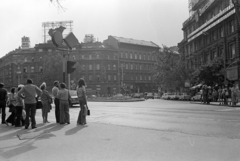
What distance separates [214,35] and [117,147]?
47.2 m

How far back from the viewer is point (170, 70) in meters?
55.3

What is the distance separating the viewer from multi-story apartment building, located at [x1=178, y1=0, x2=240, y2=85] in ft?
133

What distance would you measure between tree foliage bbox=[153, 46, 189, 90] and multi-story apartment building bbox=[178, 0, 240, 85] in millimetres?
4016

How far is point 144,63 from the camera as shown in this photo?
301 feet

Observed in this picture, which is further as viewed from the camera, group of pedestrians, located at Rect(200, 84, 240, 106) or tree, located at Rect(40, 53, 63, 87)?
tree, located at Rect(40, 53, 63, 87)

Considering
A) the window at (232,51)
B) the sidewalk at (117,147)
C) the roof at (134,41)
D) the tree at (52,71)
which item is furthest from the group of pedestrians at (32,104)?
the roof at (134,41)

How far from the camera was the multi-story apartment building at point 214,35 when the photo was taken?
133 ft

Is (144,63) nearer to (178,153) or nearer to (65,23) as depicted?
(65,23)

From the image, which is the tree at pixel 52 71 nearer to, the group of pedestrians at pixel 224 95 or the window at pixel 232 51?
the window at pixel 232 51

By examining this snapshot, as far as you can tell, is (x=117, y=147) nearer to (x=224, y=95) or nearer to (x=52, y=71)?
(x=224, y=95)

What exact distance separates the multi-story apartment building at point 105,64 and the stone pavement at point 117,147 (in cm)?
6831

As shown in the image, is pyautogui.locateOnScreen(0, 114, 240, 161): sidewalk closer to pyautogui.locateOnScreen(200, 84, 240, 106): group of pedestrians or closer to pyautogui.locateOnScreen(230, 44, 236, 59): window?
pyautogui.locateOnScreen(200, 84, 240, 106): group of pedestrians

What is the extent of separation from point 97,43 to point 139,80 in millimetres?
18710

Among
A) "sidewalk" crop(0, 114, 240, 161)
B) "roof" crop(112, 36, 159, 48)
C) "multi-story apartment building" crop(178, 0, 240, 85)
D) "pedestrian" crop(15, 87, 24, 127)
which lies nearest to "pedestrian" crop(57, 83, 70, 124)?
"pedestrian" crop(15, 87, 24, 127)
